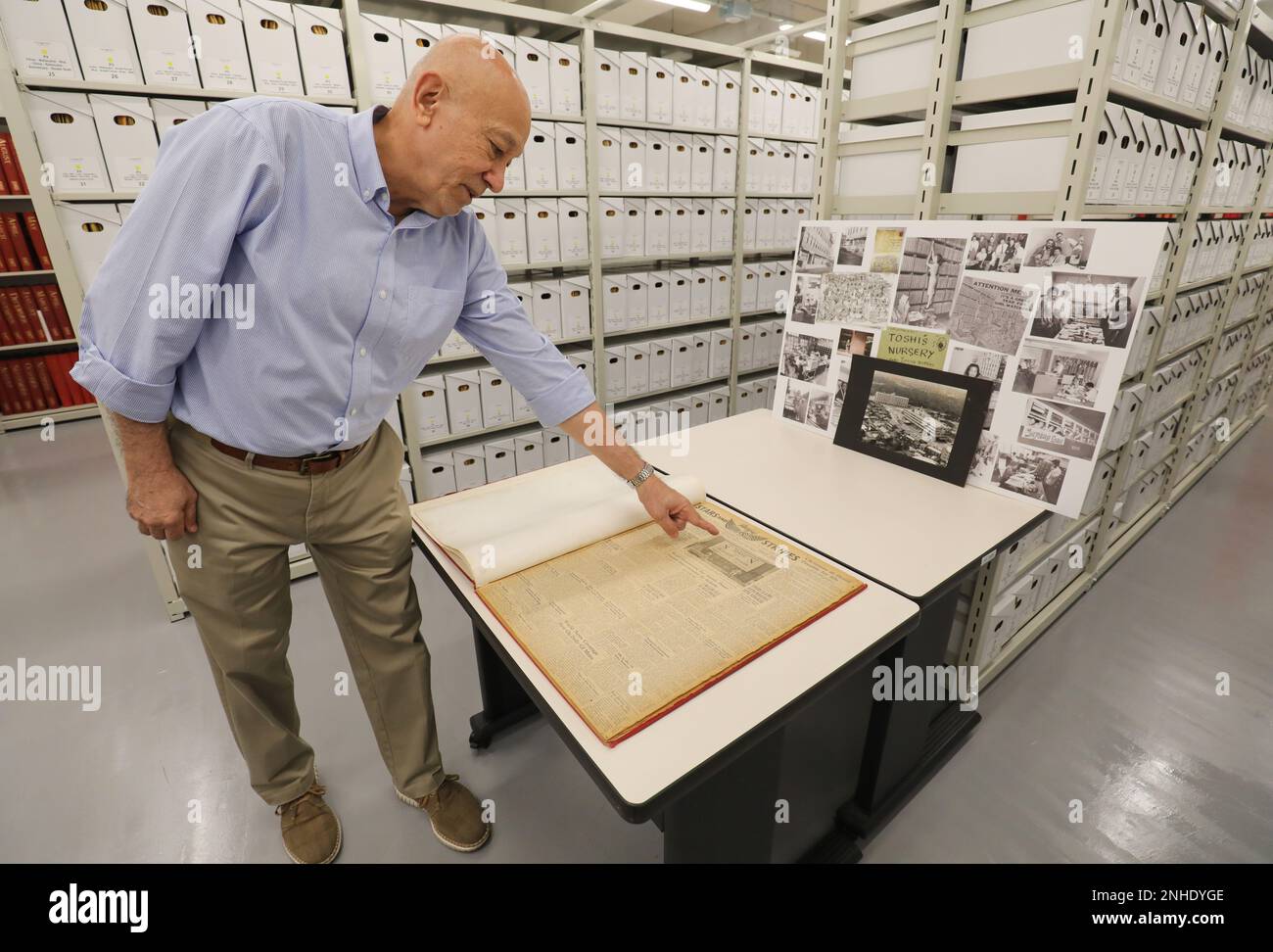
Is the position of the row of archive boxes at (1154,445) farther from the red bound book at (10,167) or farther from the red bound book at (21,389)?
the red bound book at (21,389)

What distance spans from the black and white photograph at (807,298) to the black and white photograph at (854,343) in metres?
0.11

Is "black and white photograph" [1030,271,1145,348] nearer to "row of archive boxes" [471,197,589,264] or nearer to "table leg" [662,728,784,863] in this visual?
"table leg" [662,728,784,863]

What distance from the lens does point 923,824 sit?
1476 mm

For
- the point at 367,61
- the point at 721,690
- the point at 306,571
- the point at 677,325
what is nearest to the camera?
the point at 721,690

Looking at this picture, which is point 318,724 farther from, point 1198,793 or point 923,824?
Answer: point 1198,793

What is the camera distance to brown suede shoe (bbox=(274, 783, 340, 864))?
139cm

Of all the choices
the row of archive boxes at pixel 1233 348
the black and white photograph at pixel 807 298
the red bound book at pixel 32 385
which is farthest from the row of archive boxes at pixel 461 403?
the red bound book at pixel 32 385

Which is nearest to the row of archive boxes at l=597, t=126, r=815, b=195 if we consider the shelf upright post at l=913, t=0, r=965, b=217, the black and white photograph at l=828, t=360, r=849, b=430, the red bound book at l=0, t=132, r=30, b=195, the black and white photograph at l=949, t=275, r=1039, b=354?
the shelf upright post at l=913, t=0, r=965, b=217

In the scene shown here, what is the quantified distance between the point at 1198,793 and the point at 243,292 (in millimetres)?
2313

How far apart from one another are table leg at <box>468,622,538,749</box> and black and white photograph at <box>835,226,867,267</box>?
1.34m

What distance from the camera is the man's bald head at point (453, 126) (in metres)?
0.86

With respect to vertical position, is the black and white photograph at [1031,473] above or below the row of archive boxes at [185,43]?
below

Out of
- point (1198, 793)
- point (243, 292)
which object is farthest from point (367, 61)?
point (1198, 793)

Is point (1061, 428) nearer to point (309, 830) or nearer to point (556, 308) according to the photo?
point (309, 830)
